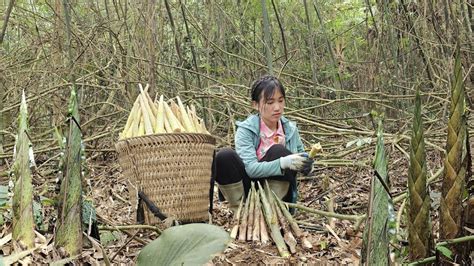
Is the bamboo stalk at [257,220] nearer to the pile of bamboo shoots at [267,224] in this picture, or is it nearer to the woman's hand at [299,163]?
the pile of bamboo shoots at [267,224]

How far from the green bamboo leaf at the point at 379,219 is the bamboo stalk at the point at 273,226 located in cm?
121

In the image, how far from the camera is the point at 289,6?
235 inches

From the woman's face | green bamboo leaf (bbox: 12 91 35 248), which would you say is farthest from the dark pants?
green bamboo leaf (bbox: 12 91 35 248)

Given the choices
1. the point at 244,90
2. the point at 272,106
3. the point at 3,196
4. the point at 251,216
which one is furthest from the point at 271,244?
the point at 244,90

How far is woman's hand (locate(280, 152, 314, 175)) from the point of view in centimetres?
236

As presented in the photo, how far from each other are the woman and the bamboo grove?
22 cm

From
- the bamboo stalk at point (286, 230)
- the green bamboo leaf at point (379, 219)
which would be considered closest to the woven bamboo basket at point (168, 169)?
the bamboo stalk at point (286, 230)

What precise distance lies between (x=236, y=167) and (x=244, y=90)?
240 cm

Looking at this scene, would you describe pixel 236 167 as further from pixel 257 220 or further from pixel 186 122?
pixel 257 220

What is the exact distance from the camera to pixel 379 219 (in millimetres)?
696

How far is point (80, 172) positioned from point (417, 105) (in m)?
0.50

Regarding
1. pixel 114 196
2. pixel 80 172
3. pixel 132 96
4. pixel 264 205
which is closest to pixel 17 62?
pixel 132 96

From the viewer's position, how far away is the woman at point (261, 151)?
259 centimetres

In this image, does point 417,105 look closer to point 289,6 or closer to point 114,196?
point 114,196
